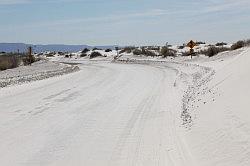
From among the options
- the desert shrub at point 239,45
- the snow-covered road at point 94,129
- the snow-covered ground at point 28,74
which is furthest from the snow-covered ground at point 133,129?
the desert shrub at point 239,45

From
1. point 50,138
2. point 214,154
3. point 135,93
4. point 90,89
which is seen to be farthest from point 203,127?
point 90,89

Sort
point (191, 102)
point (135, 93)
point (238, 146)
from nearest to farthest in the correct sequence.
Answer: point (238, 146) → point (191, 102) → point (135, 93)

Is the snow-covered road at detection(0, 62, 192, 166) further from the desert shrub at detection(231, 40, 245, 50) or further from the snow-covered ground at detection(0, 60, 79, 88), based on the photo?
the desert shrub at detection(231, 40, 245, 50)

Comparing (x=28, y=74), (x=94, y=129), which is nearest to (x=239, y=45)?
(x=28, y=74)

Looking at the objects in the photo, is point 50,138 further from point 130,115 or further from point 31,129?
point 130,115

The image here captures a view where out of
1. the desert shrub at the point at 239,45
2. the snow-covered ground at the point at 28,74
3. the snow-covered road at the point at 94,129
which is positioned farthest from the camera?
the desert shrub at the point at 239,45

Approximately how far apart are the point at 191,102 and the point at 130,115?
8.62 ft

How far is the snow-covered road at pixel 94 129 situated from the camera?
1091 centimetres

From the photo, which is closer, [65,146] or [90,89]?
[65,146]

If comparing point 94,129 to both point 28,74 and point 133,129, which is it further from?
point 28,74

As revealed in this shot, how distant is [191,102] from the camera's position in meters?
18.6

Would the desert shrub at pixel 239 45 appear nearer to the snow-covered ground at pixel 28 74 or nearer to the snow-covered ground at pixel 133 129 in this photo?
the snow-covered ground at pixel 28 74

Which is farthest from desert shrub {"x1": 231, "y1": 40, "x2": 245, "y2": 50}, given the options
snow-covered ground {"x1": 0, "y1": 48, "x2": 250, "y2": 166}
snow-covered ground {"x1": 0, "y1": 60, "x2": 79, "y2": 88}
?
snow-covered ground {"x1": 0, "y1": 48, "x2": 250, "y2": 166}

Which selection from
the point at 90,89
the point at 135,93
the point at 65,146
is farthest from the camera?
the point at 90,89
